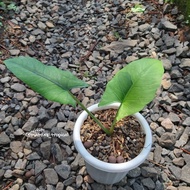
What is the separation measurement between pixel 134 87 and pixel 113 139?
10.2 inches

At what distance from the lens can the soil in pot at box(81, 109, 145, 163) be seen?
109cm

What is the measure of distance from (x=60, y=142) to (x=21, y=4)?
1231mm

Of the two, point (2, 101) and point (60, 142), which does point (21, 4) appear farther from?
point (60, 142)

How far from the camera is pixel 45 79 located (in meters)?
0.99

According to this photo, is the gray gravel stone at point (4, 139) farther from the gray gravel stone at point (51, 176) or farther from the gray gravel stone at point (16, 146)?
the gray gravel stone at point (51, 176)

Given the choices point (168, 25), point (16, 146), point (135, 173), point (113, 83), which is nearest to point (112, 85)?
point (113, 83)

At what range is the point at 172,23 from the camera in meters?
1.94

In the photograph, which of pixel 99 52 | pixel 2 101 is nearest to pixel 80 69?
pixel 99 52

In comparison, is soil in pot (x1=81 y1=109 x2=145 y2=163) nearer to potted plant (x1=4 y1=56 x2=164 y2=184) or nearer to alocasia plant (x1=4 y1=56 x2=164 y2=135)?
potted plant (x1=4 y1=56 x2=164 y2=184)

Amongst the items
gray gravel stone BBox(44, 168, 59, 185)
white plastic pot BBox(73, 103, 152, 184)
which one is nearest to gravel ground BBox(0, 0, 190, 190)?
gray gravel stone BBox(44, 168, 59, 185)

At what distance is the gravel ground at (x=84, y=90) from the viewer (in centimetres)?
127

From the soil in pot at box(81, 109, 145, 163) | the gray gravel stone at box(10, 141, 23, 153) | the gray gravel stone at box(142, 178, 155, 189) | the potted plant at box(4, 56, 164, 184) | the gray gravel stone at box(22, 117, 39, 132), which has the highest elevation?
the potted plant at box(4, 56, 164, 184)

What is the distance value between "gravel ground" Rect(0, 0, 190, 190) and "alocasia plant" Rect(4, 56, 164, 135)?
45 cm

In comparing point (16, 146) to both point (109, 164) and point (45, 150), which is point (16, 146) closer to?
point (45, 150)
